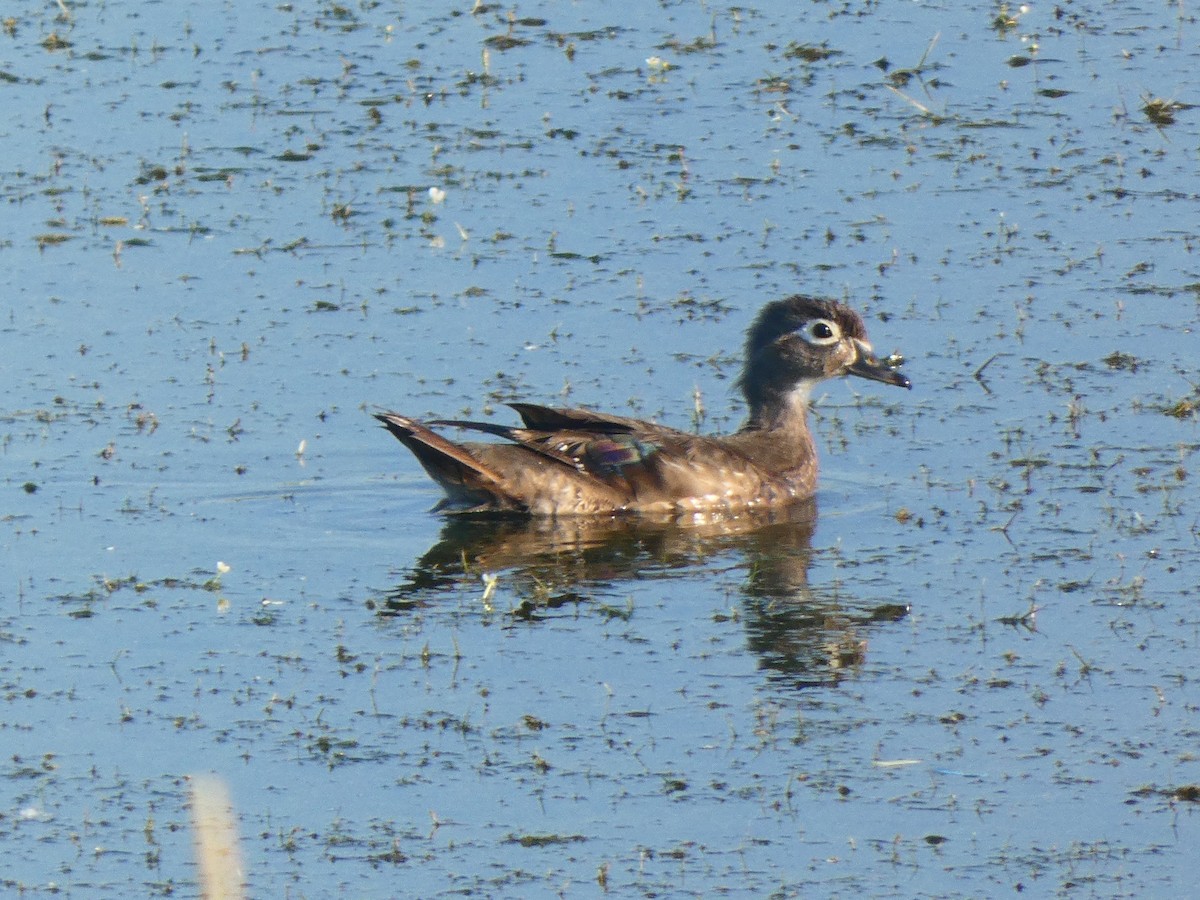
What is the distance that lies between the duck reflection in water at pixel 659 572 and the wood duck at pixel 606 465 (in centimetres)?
9

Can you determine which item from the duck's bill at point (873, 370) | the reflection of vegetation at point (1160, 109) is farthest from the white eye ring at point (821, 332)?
the reflection of vegetation at point (1160, 109)

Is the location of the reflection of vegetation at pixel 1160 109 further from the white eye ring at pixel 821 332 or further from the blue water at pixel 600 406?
the white eye ring at pixel 821 332

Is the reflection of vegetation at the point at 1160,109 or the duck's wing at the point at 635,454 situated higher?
the reflection of vegetation at the point at 1160,109

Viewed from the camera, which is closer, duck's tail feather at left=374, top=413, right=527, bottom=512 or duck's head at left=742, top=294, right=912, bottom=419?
duck's tail feather at left=374, top=413, right=527, bottom=512

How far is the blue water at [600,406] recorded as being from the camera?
8203mm

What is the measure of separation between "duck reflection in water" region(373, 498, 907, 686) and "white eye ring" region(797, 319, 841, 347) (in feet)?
3.05

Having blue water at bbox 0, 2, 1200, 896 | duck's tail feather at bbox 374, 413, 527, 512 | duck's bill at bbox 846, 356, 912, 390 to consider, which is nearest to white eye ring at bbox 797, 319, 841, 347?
duck's bill at bbox 846, 356, 912, 390

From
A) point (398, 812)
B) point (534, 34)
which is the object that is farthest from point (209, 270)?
point (398, 812)

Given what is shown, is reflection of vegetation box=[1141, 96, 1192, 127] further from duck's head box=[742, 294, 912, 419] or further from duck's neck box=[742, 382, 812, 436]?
duck's neck box=[742, 382, 812, 436]

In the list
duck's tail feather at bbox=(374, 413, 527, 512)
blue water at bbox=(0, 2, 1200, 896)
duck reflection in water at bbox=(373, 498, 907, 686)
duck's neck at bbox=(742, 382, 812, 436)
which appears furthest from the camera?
duck's neck at bbox=(742, 382, 812, 436)

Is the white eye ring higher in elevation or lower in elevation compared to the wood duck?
higher

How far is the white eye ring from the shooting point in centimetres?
1284

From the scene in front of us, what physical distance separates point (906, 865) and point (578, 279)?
7.39 metres

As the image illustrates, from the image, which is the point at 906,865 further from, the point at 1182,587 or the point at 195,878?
the point at 1182,587
